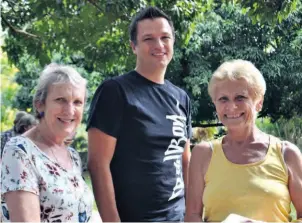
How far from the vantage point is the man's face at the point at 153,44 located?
5.21ft

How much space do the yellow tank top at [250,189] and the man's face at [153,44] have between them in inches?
15.9

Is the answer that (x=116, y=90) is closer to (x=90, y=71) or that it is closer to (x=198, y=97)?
(x=198, y=97)

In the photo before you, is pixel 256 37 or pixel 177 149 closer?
pixel 177 149

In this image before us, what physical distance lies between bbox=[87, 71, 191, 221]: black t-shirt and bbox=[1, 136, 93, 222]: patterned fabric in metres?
0.21

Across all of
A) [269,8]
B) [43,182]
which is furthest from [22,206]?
[269,8]

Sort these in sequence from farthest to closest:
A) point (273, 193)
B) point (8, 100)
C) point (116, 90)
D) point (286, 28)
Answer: point (8, 100)
point (286, 28)
point (116, 90)
point (273, 193)

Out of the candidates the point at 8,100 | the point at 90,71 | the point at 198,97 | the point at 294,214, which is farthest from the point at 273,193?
the point at 8,100

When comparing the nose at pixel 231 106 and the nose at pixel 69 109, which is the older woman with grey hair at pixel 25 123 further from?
the nose at pixel 231 106

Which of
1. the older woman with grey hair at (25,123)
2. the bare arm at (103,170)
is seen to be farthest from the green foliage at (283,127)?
the bare arm at (103,170)

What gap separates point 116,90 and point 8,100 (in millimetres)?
9089

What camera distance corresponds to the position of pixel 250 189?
1.26m

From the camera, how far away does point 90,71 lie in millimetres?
8812

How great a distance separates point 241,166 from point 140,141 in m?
0.32

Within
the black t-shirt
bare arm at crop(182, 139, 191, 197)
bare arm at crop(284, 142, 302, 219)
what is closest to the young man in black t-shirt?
the black t-shirt
